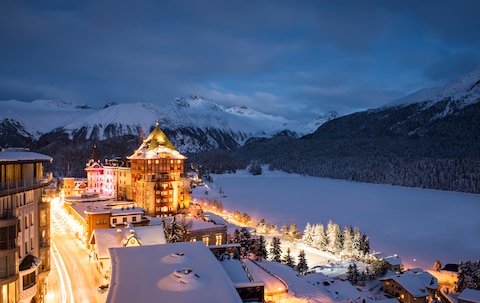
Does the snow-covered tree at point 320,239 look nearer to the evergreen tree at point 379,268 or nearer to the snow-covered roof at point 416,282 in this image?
the evergreen tree at point 379,268

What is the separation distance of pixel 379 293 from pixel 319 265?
23.7ft

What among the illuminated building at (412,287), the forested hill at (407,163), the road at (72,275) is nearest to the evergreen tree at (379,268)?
the illuminated building at (412,287)

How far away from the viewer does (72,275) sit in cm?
2189

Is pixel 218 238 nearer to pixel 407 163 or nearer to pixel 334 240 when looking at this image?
pixel 334 240

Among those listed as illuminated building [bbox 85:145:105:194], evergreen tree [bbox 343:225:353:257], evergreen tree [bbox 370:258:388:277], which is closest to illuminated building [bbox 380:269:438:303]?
evergreen tree [bbox 370:258:388:277]

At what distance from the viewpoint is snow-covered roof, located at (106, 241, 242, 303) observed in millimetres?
12242

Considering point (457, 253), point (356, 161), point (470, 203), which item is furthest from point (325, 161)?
point (457, 253)

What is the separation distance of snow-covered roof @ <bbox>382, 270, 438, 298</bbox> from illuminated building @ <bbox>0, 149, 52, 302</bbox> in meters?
27.0

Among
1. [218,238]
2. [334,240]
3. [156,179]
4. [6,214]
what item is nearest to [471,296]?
[334,240]

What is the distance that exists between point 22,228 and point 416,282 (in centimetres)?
2989

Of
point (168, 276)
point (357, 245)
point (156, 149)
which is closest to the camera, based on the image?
point (168, 276)

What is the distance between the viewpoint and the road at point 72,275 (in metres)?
18.9

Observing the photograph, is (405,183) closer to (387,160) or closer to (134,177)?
(387,160)

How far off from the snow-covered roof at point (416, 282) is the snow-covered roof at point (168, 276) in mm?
22488
